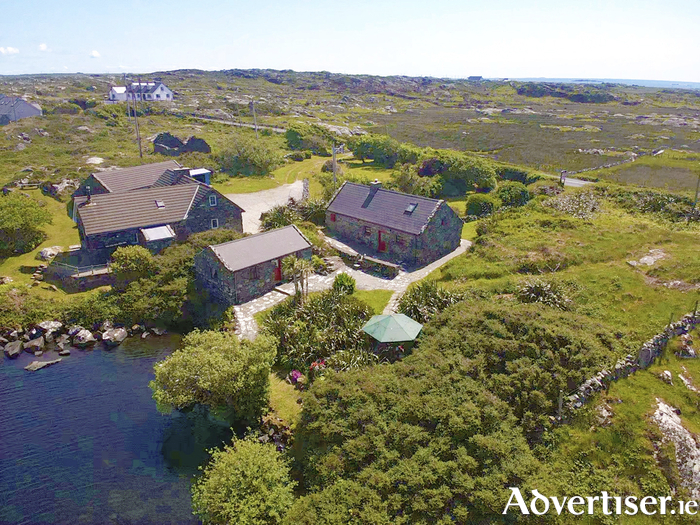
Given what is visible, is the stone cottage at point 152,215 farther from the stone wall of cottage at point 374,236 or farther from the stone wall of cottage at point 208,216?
the stone wall of cottage at point 374,236

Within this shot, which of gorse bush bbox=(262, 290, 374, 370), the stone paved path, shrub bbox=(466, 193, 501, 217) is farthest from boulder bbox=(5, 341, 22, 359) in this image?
shrub bbox=(466, 193, 501, 217)

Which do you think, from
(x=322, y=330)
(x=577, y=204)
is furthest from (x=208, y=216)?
(x=577, y=204)

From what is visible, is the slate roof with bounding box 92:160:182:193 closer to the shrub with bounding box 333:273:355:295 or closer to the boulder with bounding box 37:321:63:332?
the boulder with bounding box 37:321:63:332

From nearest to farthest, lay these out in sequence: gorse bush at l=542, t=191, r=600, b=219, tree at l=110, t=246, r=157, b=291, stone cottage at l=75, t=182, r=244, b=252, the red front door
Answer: tree at l=110, t=246, r=157, b=291
the red front door
stone cottage at l=75, t=182, r=244, b=252
gorse bush at l=542, t=191, r=600, b=219

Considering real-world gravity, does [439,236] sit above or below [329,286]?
above

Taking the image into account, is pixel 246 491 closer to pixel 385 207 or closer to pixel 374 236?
pixel 374 236

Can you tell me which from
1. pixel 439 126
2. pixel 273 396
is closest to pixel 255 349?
pixel 273 396

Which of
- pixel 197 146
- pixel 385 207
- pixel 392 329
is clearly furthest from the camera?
pixel 197 146
